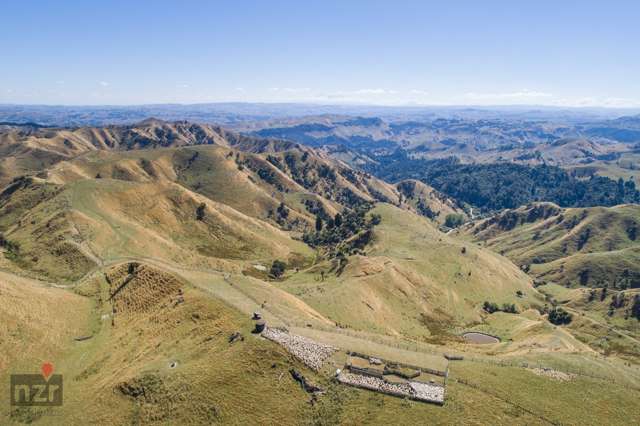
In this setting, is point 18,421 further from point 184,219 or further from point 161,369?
point 184,219

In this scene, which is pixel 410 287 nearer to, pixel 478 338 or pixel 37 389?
pixel 478 338

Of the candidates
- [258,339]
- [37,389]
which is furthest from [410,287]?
[37,389]

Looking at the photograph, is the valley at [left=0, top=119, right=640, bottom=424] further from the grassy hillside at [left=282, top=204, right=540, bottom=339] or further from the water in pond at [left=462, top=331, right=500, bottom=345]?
the water in pond at [left=462, top=331, right=500, bottom=345]

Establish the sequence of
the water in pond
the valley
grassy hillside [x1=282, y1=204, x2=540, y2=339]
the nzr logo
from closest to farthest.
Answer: the valley → the nzr logo → the water in pond → grassy hillside [x1=282, y1=204, x2=540, y2=339]

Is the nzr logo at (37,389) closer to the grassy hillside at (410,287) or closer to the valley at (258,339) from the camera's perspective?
the valley at (258,339)

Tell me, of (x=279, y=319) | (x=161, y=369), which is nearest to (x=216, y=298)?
(x=279, y=319)

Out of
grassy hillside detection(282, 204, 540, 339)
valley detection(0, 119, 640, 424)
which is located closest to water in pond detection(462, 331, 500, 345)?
valley detection(0, 119, 640, 424)
